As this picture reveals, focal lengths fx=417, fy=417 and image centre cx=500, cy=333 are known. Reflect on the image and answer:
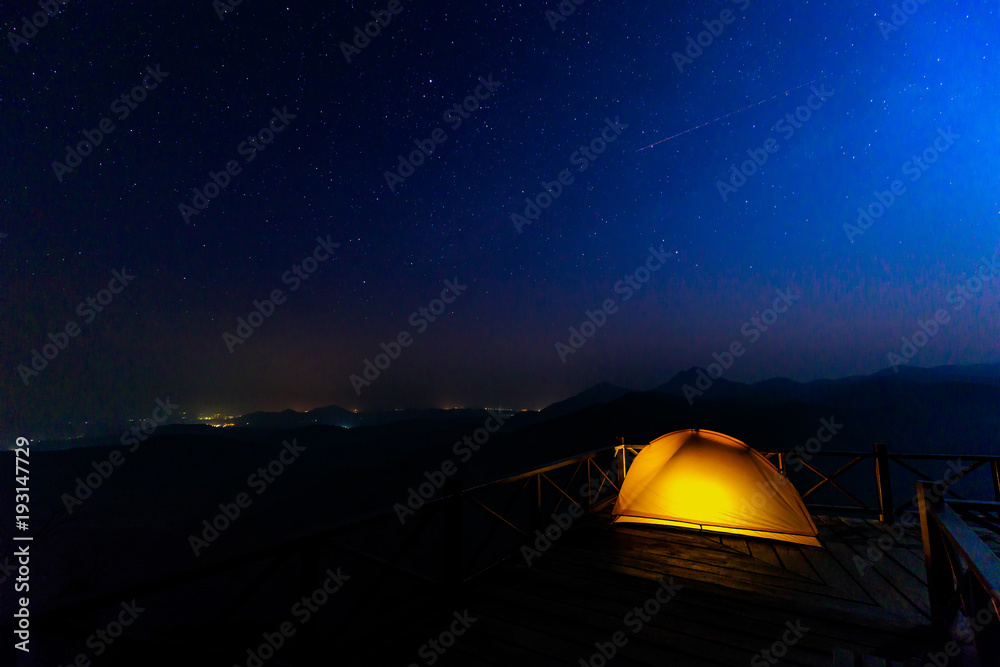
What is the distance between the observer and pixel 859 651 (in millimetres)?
3207

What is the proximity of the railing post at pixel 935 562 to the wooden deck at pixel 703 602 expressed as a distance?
17 cm

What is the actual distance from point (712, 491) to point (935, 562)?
2350 mm

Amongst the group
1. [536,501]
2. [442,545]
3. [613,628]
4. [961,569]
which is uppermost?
[961,569]

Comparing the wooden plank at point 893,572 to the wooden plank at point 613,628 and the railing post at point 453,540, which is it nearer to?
the wooden plank at point 613,628

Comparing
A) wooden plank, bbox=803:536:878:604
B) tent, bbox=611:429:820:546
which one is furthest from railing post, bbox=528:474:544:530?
wooden plank, bbox=803:536:878:604

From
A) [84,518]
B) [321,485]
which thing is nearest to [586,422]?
[321,485]

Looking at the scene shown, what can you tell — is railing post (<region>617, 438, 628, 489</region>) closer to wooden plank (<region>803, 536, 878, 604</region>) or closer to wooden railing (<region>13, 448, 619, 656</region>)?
wooden railing (<region>13, 448, 619, 656</region>)

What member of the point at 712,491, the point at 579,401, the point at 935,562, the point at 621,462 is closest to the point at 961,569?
the point at 935,562

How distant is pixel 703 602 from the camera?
4055 mm

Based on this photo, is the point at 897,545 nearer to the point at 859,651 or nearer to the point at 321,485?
the point at 859,651

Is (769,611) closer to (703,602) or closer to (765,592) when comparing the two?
(765,592)

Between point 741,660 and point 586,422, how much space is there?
87226 mm

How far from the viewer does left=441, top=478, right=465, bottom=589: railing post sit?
4410mm

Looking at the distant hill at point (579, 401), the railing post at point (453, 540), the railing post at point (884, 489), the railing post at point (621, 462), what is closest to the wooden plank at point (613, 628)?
the railing post at point (453, 540)
